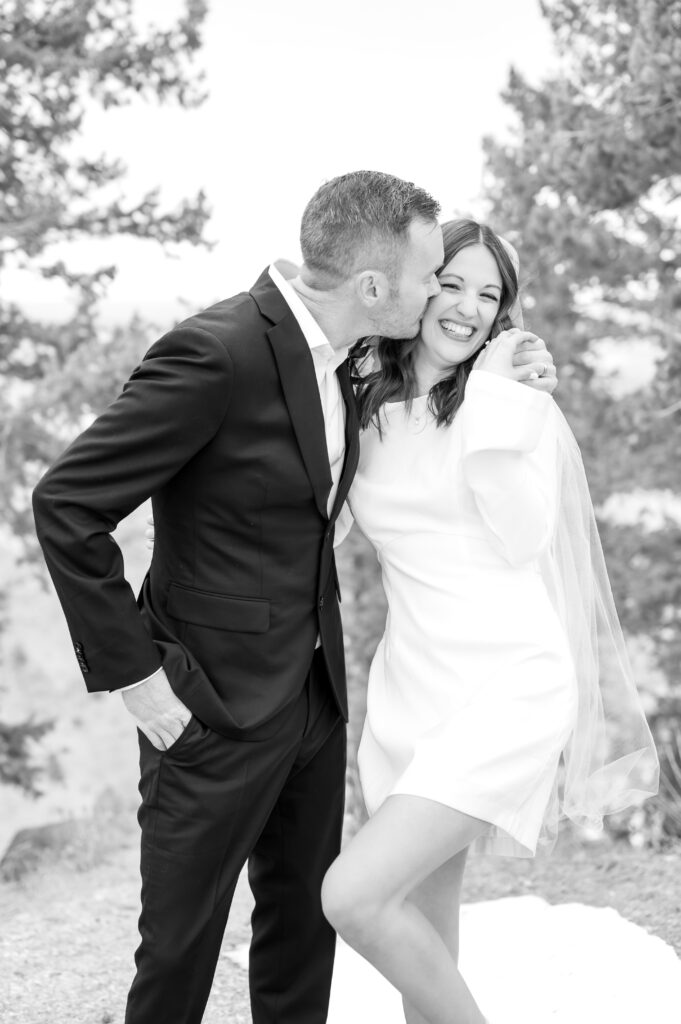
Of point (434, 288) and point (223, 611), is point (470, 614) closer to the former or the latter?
point (223, 611)

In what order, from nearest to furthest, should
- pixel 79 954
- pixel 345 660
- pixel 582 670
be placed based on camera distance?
1. pixel 582 670
2. pixel 345 660
3. pixel 79 954

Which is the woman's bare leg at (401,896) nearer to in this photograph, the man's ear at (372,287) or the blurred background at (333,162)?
the man's ear at (372,287)

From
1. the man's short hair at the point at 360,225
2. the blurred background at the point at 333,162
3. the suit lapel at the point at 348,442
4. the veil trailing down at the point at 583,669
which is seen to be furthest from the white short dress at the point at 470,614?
the blurred background at the point at 333,162

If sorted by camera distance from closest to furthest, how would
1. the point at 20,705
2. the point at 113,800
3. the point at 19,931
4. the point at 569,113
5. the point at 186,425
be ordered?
the point at 186,425
the point at 19,931
the point at 569,113
the point at 113,800
the point at 20,705

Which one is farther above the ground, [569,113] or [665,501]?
[569,113]

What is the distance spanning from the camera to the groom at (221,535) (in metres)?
2.44

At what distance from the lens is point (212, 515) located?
2.61m

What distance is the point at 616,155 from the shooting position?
7871 mm

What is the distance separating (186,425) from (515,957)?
2.78 meters

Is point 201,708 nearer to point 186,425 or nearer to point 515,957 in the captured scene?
point 186,425

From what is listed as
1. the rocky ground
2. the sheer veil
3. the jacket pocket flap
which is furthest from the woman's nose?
the rocky ground

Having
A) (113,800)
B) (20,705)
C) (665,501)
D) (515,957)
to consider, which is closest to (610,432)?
(665,501)

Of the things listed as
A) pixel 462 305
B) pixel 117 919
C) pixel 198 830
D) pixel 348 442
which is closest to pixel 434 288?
pixel 462 305

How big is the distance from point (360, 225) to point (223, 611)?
103 cm
